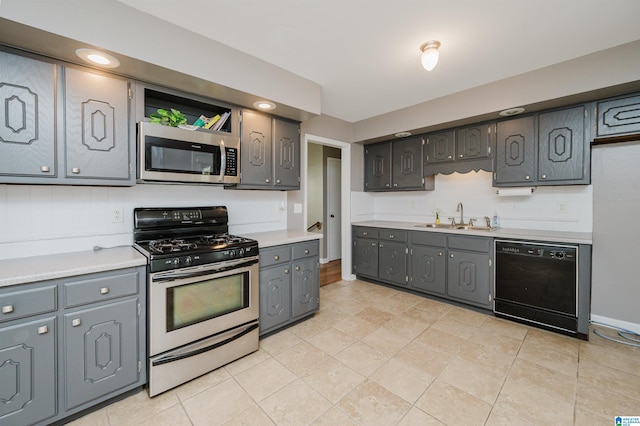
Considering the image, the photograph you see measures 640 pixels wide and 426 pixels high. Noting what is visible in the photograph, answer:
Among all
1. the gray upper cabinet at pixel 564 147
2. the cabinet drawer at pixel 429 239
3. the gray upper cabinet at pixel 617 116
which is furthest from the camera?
the cabinet drawer at pixel 429 239

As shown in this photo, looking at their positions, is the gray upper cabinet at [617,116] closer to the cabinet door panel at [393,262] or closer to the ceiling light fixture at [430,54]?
the ceiling light fixture at [430,54]

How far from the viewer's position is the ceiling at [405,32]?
1744 millimetres

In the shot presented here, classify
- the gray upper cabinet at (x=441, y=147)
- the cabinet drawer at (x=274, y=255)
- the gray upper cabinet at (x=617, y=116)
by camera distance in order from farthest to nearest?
1. the gray upper cabinet at (x=441, y=147)
2. the cabinet drawer at (x=274, y=255)
3. the gray upper cabinet at (x=617, y=116)

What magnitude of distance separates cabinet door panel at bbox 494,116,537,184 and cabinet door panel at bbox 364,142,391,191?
147 centimetres

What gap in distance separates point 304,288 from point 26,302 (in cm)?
199

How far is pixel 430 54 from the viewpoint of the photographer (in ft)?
6.83

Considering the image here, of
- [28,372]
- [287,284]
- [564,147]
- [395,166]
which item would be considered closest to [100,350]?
[28,372]

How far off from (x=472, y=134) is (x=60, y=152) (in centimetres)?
391

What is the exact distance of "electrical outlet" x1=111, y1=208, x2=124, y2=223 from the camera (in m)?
2.14

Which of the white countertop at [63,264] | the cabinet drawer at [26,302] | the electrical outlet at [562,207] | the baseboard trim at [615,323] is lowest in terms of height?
the baseboard trim at [615,323]

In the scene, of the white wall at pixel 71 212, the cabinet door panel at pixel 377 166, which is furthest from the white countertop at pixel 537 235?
the white wall at pixel 71 212

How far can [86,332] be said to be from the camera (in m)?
1.59

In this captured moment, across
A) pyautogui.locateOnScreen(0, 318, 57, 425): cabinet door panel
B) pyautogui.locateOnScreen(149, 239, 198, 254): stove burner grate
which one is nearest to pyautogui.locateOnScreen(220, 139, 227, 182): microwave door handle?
pyautogui.locateOnScreen(149, 239, 198, 254): stove burner grate

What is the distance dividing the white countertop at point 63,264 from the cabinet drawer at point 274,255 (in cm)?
94
